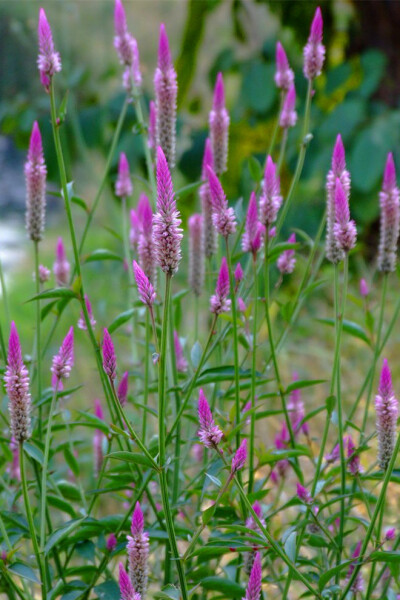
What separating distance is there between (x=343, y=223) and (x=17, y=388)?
36 centimetres

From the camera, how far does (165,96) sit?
1.00 meters

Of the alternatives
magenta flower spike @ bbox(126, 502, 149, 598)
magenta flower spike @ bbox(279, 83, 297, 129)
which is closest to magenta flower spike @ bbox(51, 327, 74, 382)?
magenta flower spike @ bbox(126, 502, 149, 598)

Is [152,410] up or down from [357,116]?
down

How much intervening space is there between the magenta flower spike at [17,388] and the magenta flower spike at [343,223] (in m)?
0.34

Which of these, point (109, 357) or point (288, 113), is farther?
point (288, 113)

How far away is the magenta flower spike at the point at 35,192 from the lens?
976 mm

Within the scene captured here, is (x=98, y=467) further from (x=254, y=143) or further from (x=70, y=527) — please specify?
(x=254, y=143)

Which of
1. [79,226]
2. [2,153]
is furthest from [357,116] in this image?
[2,153]

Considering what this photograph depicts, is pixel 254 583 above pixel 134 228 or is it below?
below

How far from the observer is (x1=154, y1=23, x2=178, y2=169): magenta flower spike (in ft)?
3.24

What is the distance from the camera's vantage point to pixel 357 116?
2738 millimetres

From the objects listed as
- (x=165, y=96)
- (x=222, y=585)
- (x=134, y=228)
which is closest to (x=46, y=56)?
(x=165, y=96)

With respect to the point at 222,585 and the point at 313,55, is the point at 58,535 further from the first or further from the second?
the point at 313,55

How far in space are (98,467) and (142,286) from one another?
0.61 meters
